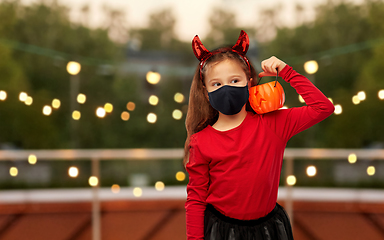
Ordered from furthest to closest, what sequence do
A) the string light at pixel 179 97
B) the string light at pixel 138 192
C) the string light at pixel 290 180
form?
1. the string light at pixel 179 97
2. the string light at pixel 138 192
3. the string light at pixel 290 180

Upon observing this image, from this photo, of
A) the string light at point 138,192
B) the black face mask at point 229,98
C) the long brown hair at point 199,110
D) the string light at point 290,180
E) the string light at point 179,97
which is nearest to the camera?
the black face mask at point 229,98

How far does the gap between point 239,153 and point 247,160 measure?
3cm

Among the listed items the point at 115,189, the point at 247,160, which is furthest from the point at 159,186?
the point at 247,160

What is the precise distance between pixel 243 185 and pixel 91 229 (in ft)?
6.38

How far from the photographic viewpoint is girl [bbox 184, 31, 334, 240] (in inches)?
35.6

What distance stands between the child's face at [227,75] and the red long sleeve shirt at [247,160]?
122 millimetres

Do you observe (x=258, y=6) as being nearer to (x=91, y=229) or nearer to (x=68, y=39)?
(x=68, y=39)

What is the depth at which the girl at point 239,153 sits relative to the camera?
2.97 feet

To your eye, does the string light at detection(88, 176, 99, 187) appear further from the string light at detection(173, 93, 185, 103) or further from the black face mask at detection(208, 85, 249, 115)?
the string light at detection(173, 93, 185, 103)

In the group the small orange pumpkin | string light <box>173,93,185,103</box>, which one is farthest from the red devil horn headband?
string light <box>173,93,185,103</box>

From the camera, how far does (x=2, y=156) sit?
8.48 ft

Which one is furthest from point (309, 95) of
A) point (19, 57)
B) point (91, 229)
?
point (19, 57)

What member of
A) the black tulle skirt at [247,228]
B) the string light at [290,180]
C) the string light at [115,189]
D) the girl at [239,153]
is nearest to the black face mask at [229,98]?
the girl at [239,153]

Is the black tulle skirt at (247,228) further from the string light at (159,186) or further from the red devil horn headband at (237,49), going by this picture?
the string light at (159,186)
